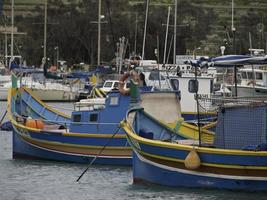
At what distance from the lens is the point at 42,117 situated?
1345 inches

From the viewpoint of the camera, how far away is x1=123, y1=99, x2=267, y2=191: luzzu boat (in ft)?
72.1

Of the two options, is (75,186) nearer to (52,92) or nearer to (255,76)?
(255,76)

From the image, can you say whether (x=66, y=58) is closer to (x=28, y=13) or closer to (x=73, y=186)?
(x=28, y=13)

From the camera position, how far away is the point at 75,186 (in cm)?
2520

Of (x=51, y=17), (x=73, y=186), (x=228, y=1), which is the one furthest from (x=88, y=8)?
(x=73, y=186)

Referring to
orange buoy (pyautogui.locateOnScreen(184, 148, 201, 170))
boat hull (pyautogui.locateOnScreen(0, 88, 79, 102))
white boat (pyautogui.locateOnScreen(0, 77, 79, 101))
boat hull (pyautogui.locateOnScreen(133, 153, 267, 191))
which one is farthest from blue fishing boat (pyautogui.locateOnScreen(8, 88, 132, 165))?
boat hull (pyautogui.locateOnScreen(0, 88, 79, 102))

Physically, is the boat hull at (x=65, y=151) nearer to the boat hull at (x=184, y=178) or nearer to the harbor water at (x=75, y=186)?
the harbor water at (x=75, y=186)

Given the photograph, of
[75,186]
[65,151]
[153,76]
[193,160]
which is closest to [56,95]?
[153,76]

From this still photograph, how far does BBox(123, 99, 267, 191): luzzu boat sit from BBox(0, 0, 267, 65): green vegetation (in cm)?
5964

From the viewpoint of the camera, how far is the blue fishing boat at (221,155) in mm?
21969

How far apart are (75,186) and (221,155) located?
507 cm

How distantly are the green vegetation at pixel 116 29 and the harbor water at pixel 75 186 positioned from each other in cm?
5449

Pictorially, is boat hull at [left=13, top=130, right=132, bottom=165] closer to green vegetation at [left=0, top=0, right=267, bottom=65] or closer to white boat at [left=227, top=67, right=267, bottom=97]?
white boat at [left=227, top=67, right=267, bottom=97]

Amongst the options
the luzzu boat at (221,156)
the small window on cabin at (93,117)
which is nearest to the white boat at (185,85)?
the small window on cabin at (93,117)
